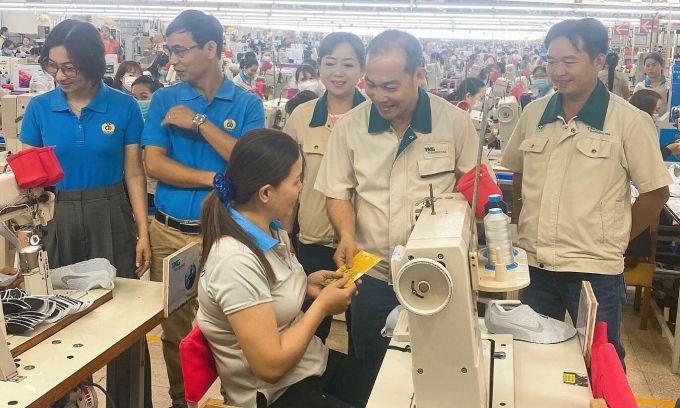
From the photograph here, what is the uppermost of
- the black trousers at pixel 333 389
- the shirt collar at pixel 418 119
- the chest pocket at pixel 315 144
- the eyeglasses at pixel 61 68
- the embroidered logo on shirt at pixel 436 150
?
the eyeglasses at pixel 61 68

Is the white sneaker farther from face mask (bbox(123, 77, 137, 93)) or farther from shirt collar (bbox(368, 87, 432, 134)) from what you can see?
face mask (bbox(123, 77, 137, 93))

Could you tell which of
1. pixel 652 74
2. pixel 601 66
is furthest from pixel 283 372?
pixel 652 74

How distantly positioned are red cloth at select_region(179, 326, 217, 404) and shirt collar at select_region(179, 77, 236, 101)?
101 centimetres

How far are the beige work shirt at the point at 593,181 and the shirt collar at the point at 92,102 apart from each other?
1462 mm

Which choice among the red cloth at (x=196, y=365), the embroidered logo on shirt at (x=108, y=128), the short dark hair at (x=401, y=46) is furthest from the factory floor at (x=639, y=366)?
the short dark hair at (x=401, y=46)

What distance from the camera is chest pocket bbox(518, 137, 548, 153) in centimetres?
220

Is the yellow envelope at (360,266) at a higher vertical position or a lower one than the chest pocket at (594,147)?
lower

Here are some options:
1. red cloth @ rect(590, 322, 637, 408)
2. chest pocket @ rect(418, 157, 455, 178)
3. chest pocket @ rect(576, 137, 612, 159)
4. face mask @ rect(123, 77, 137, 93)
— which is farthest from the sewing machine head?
face mask @ rect(123, 77, 137, 93)

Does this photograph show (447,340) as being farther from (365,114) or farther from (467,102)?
(467,102)

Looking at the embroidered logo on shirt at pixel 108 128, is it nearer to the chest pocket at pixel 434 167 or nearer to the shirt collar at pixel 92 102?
the shirt collar at pixel 92 102

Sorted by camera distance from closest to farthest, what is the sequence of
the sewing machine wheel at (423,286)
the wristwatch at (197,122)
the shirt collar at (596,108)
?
the sewing machine wheel at (423,286)
the shirt collar at (596,108)
the wristwatch at (197,122)

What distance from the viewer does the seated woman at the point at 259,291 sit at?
1.56m

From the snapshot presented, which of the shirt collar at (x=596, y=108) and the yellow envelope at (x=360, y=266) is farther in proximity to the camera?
the shirt collar at (x=596, y=108)

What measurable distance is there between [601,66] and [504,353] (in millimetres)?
981
